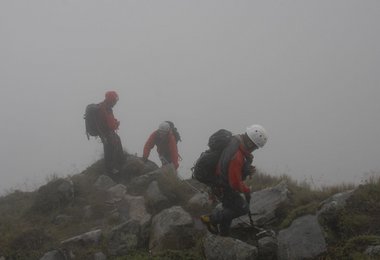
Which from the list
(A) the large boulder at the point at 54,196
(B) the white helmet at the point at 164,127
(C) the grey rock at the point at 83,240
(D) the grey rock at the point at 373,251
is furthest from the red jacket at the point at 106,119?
(D) the grey rock at the point at 373,251

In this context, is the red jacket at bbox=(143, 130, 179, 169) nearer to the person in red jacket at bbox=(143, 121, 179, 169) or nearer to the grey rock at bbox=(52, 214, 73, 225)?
the person in red jacket at bbox=(143, 121, 179, 169)

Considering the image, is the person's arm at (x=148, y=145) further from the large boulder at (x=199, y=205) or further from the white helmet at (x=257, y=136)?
the white helmet at (x=257, y=136)

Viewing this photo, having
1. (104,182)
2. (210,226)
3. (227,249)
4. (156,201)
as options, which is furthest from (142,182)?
(227,249)

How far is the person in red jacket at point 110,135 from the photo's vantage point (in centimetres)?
1520

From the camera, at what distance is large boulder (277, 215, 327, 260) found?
8570 mm

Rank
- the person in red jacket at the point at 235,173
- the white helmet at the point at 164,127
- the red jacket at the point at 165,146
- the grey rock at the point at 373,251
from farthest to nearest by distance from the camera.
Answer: the red jacket at the point at 165,146, the white helmet at the point at 164,127, the person in red jacket at the point at 235,173, the grey rock at the point at 373,251

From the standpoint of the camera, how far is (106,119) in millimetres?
15312

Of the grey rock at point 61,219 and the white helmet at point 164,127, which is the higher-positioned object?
the white helmet at point 164,127

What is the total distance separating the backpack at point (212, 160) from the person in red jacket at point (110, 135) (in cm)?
650

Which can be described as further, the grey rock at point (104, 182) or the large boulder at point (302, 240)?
the grey rock at point (104, 182)

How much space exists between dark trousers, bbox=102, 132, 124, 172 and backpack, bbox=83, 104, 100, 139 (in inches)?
18.4

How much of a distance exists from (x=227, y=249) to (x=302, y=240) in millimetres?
1417

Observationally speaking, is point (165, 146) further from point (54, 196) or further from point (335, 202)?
point (335, 202)

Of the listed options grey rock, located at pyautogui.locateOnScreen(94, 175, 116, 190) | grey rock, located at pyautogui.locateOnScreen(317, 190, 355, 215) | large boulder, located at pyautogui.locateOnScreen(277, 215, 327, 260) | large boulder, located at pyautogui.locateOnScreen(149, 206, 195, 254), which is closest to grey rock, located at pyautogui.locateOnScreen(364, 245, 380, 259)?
large boulder, located at pyautogui.locateOnScreen(277, 215, 327, 260)
